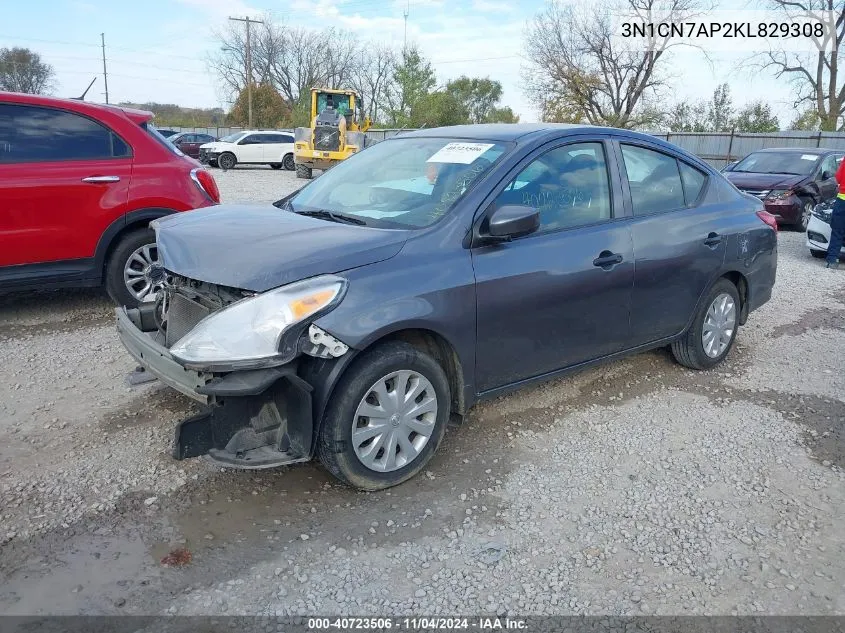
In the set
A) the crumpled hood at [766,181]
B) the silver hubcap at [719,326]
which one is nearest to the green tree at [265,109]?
the crumpled hood at [766,181]

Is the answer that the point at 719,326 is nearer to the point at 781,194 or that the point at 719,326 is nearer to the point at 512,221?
the point at 512,221

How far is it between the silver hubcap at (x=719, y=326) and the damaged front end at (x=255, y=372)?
122 inches

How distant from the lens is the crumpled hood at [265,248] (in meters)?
3.02

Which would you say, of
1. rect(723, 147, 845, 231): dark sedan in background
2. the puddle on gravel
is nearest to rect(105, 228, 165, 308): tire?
the puddle on gravel

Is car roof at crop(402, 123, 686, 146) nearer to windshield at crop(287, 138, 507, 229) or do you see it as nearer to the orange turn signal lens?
windshield at crop(287, 138, 507, 229)

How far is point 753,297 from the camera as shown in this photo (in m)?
5.27

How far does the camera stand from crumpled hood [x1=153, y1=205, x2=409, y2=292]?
3.02 m

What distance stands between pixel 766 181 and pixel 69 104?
11.9 metres

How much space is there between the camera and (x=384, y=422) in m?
3.23

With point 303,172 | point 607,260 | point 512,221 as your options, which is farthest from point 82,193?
point 303,172

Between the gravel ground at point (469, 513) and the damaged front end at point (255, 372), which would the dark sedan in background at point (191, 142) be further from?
the damaged front end at point (255, 372)

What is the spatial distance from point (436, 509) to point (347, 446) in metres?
0.52

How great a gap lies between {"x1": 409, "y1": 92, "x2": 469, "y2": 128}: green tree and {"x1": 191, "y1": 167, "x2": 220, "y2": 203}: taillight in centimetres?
4214

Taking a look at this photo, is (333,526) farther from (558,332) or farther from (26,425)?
(26,425)
